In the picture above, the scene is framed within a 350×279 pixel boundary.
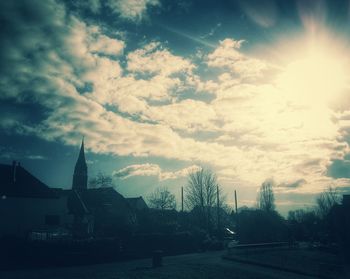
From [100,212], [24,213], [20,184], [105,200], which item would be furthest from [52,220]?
[105,200]

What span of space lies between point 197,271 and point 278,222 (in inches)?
1193

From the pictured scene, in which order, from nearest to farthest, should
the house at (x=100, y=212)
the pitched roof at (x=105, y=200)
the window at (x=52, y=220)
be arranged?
the window at (x=52, y=220), the house at (x=100, y=212), the pitched roof at (x=105, y=200)

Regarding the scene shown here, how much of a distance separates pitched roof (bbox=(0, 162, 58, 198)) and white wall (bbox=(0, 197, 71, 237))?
0.66m

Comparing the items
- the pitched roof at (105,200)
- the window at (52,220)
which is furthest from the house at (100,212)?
the window at (52,220)

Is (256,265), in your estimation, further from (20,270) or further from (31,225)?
(31,225)

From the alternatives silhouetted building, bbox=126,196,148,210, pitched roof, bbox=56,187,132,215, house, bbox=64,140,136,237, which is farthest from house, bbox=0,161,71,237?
silhouetted building, bbox=126,196,148,210

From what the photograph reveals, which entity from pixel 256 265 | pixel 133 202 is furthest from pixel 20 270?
pixel 133 202

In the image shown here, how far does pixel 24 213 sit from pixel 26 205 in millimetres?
934

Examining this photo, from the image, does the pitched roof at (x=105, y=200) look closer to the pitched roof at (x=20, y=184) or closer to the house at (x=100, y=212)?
the house at (x=100, y=212)

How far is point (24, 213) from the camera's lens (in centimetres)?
3462

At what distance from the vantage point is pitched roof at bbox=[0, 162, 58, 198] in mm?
34875

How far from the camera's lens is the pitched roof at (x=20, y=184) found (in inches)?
1373

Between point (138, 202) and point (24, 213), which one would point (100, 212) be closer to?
point (24, 213)

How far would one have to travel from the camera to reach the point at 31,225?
A: 115 ft
